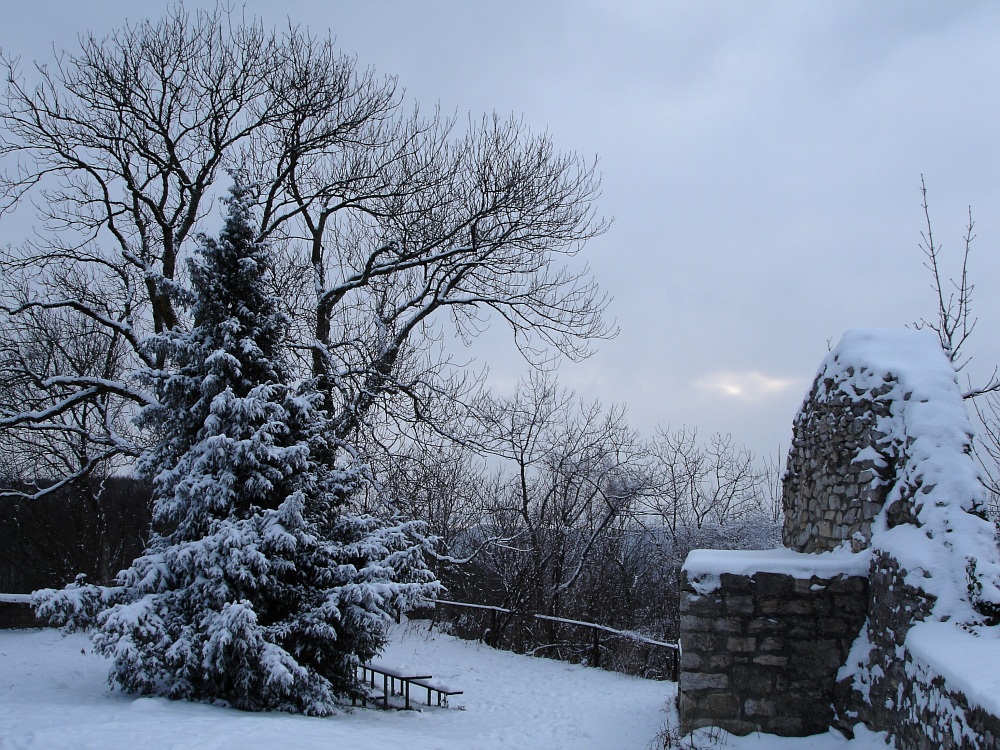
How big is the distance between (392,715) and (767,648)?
4.51 m

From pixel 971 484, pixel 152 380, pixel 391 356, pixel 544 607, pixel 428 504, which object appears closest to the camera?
pixel 971 484

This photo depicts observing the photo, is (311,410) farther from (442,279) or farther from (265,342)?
(442,279)

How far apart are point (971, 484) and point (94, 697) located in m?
7.89

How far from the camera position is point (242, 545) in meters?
7.41

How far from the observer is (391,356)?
12.7m

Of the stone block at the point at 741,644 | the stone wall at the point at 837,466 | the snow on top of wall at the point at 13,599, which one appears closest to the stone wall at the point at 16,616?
the snow on top of wall at the point at 13,599

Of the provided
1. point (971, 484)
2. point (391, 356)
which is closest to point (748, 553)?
point (971, 484)

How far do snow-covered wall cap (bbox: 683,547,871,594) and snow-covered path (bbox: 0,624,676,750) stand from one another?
1990 millimetres

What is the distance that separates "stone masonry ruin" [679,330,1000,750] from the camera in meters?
4.64

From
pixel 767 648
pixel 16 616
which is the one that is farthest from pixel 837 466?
pixel 16 616

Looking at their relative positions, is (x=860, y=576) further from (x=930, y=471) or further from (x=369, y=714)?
(x=369, y=714)

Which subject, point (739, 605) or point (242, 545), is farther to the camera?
point (242, 545)

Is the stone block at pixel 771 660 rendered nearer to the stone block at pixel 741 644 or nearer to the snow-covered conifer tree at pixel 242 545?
the stone block at pixel 741 644

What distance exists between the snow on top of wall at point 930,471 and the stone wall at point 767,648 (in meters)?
0.67
